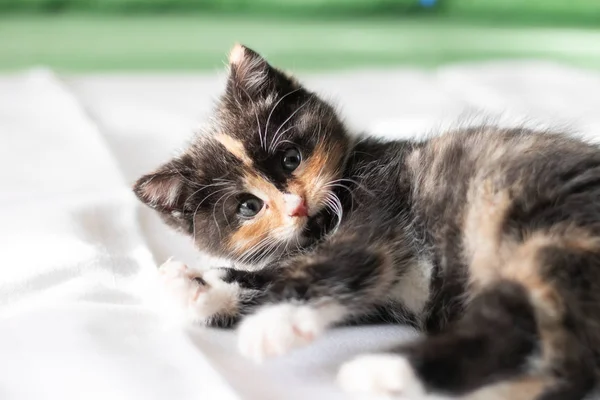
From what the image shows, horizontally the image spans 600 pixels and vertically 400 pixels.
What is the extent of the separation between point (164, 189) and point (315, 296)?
0.44 meters

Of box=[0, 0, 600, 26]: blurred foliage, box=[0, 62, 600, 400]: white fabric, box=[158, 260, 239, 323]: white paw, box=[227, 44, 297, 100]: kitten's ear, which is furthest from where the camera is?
box=[0, 0, 600, 26]: blurred foliage

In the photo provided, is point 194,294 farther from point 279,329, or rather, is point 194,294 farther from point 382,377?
point 382,377

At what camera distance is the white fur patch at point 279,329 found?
0.95 m

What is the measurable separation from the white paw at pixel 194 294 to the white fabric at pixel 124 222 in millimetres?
29

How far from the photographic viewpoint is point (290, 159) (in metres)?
1.29

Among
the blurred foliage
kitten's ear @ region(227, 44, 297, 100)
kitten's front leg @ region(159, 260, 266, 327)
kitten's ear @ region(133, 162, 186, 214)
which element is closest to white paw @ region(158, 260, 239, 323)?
kitten's front leg @ region(159, 260, 266, 327)

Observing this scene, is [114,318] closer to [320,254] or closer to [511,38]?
[320,254]

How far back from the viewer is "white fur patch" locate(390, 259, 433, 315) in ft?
3.77

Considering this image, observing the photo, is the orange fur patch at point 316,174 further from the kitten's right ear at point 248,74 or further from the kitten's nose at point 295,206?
the kitten's right ear at point 248,74

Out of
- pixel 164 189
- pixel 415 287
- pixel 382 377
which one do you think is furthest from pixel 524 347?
pixel 164 189

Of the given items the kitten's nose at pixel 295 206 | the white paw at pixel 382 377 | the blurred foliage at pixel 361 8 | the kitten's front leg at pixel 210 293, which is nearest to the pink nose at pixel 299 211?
the kitten's nose at pixel 295 206

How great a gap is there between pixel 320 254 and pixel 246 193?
23cm

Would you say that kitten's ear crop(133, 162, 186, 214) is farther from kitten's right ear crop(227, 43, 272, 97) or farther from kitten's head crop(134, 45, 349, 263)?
A: kitten's right ear crop(227, 43, 272, 97)

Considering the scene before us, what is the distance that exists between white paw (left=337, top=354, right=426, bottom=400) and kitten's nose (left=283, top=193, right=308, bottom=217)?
339 millimetres
